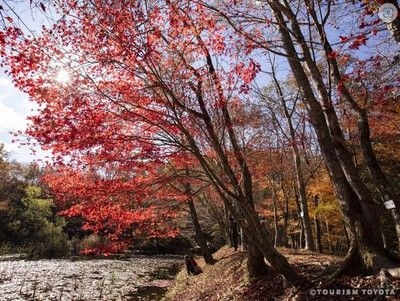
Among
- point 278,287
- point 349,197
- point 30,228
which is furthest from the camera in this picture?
point 30,228

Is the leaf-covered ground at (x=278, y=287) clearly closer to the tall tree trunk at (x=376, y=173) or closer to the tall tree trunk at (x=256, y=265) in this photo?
the tall tree trunk at (x=256, y=265)

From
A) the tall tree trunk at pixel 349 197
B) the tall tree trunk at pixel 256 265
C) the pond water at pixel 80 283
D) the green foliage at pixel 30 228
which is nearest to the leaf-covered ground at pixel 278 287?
the tall tree trunk at pixel 256 265

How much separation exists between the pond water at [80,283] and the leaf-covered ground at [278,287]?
87.7 inches

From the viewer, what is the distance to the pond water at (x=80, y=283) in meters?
15.1

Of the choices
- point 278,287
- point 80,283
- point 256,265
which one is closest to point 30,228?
point 80,283

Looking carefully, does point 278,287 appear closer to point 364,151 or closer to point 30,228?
point 364,151

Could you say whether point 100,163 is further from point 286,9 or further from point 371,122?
point 371,122

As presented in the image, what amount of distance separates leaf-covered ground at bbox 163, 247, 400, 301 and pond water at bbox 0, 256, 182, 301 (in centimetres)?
223

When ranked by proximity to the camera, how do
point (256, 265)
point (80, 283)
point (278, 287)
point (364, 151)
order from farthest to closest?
point (80, 283) < point (256, 265) < point (278, 287) < point (364, 151)

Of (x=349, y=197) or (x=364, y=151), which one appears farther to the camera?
(x=364, y=151)

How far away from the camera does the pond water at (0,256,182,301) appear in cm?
1509

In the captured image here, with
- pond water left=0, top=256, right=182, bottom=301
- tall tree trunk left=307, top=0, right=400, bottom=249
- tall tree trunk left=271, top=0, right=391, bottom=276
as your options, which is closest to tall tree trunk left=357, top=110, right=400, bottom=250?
tall tree trunk left=307, top=0, right=400, bottom=249

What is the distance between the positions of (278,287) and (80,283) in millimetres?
12878

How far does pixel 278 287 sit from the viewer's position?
877 cm
